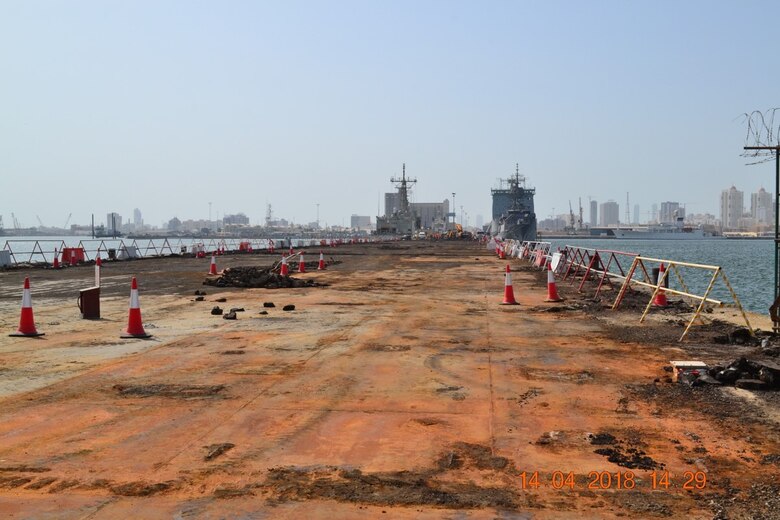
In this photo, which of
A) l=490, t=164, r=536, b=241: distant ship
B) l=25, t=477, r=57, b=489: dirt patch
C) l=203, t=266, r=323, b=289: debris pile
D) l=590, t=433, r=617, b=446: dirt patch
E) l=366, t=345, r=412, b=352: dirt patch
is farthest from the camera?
l=490, t=164, r=536, b=241: distant ship

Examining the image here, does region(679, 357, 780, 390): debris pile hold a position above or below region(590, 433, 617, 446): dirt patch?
above

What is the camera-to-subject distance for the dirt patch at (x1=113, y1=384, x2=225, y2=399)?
743 cm

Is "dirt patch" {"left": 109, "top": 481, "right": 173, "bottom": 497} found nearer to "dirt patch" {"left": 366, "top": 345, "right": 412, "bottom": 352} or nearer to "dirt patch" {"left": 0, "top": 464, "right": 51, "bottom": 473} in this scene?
"dirt patch" {"left": 0, "top": 464, "right": 51, "bottom": 473}

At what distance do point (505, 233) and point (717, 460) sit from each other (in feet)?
310

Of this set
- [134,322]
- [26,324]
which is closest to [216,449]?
[134,322]

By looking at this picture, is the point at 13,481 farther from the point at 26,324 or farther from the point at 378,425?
the point at 26,324

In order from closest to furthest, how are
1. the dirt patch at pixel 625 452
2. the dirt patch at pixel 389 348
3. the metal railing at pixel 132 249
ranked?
the dirt patch at pixel 625 452 < the dirt patch at pixel 389 348 < the metal railing at pixel 132 249

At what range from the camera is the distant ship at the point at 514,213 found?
9869 cm

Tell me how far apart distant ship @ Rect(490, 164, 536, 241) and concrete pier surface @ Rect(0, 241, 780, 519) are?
267 feet

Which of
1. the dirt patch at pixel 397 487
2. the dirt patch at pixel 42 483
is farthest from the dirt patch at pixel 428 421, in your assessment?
the dirt patch at pixel 42 483

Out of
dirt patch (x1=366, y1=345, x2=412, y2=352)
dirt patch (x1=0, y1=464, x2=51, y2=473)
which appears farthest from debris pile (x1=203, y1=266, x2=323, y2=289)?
dirt patch (x1=0, y1=464, x2=51, y2=473)

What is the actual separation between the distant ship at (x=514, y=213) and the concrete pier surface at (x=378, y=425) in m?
81.4

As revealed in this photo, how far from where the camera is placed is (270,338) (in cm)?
1153

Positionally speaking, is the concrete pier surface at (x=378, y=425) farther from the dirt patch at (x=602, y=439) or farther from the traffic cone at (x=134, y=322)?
the traffic cone at (x=134, y=322)
